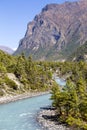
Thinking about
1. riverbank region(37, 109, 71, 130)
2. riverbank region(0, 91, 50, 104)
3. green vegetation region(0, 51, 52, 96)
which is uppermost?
green vegetation region(0, 51, 52, 96)

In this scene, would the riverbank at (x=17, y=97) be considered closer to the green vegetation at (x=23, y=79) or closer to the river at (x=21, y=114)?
the river at (x=21, y=114)

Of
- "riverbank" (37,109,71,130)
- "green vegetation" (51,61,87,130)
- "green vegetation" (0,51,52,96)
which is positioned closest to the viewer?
"green vegetation" (51,61,87,130)

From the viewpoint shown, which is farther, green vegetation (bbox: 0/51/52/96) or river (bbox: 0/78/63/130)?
green vegetation (bbox: 0/51/52/96)

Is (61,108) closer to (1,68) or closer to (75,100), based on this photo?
(75,100)

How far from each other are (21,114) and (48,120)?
46.7 feet

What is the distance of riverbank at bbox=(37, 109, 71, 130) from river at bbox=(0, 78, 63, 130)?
143cm

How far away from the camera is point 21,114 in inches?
3629

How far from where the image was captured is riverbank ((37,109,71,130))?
71.7 meters

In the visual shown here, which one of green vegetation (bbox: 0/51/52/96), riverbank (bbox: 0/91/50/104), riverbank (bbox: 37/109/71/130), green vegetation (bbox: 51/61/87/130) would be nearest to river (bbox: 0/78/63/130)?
riverbank (bbox: 37/109/71/130)

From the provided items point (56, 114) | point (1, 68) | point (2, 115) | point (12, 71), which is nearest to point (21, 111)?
point (2, 115)

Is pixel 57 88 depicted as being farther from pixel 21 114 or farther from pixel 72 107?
pixel 72 107

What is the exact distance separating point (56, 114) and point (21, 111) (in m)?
15.3

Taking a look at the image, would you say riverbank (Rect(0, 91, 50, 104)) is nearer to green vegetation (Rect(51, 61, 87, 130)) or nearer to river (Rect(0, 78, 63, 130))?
river (Rect(0, 78, 63, 130))

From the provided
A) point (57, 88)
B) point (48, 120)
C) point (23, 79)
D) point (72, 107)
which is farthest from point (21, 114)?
point (23, 79)
